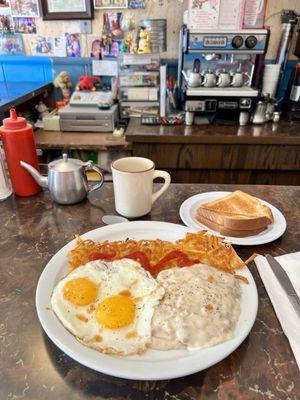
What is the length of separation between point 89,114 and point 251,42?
1283mm

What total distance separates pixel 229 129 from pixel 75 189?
1.54 meters

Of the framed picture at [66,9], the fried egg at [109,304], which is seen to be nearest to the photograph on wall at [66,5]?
the framed picture at [66,9]

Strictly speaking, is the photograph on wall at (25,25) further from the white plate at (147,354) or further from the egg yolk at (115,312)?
the egg yolk at (115,312)

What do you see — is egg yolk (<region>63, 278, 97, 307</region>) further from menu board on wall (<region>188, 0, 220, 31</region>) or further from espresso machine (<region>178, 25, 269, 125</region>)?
menu board on wall (<region>188, 0, 220, 31</region>)

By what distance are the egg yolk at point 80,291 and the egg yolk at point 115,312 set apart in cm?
4

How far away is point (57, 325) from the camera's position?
1.94ft

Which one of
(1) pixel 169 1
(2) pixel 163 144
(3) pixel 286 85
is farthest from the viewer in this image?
(3) pixel 286 85

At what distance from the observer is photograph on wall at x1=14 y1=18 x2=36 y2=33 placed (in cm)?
260

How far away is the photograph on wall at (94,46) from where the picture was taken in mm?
2605

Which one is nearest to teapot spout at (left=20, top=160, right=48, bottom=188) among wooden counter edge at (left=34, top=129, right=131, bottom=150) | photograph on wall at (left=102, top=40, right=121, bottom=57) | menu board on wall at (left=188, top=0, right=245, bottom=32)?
wooden counter edge at (left=34, top=129, right=131, bottom=150)

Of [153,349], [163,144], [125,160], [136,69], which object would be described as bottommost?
[163,144]

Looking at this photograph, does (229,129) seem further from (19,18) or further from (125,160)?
(19,18)

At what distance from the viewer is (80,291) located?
67 cm

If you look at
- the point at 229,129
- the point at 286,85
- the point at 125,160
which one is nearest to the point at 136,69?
the point at 229,129
